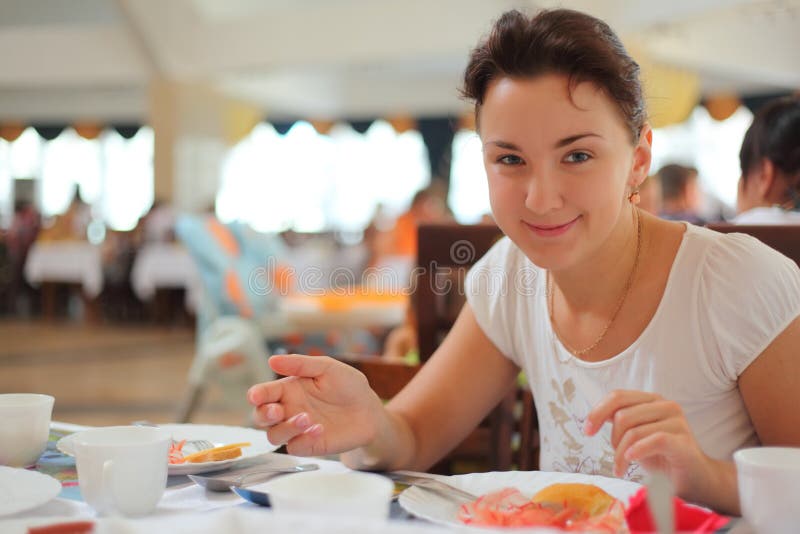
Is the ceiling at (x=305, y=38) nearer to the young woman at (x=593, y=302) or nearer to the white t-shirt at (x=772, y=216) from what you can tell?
the white t-shirt at (x=772, y=216)

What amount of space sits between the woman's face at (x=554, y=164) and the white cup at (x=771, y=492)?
0.44 meters

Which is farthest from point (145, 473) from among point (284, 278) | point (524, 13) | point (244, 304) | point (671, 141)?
point (671, 141)

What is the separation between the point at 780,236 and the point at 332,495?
3.16ft

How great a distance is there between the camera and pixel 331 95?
1229cm

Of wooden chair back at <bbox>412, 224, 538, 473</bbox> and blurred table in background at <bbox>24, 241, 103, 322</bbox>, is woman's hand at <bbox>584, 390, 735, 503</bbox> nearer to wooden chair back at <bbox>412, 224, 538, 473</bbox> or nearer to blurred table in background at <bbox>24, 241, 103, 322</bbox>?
wooden chair back at <bbox>412, 224, 538, 473</bbox>

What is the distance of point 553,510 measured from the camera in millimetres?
786

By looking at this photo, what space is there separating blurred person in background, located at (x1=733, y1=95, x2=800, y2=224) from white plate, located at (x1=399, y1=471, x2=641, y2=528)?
48.5 inches

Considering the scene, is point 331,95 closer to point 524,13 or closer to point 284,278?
point 284,278

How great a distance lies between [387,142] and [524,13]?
1185cm

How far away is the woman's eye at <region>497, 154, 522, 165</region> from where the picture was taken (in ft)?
3.48

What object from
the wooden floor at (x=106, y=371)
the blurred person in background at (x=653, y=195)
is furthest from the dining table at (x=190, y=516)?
the blurred person in background at (x=653, y=195)

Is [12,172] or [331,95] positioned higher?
[331,95]

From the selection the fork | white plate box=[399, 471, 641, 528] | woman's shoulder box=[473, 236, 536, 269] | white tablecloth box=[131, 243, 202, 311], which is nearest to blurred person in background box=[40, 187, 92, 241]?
white tablecloth box=[131, 243, 202, 311]

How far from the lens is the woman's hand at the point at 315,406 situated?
3.24 ft
